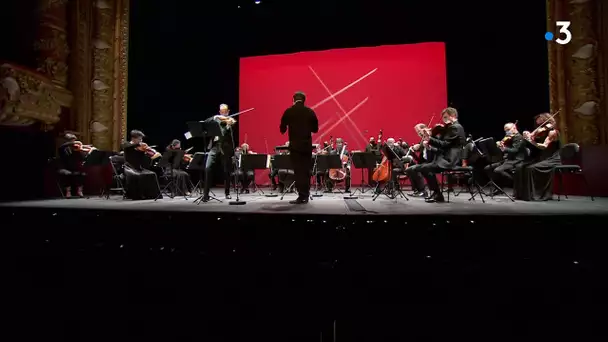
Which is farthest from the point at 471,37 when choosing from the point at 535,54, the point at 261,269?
the point at 261,269

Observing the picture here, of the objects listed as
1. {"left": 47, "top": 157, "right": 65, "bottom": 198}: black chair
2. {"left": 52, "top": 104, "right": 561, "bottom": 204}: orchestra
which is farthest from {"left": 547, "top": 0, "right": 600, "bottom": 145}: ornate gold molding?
{"left": 47, "top": 157, "right": 65, "bottom": 198}: black chair

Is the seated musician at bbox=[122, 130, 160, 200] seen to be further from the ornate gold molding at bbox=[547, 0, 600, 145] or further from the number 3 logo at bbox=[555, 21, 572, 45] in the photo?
the number 3 logo at bbox=[555, 21, 572, 45]

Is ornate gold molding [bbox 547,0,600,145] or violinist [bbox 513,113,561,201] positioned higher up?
ornate gold molding [bbox 547,0,600,145]

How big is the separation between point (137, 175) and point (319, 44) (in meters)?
7.01

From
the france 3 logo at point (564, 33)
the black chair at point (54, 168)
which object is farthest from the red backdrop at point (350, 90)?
the black chair at point (54, 168)

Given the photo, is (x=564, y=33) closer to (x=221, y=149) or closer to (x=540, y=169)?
(x=540, y=169)

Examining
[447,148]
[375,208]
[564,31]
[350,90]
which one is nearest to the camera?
[375,208]

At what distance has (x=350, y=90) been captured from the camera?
11.2 metres

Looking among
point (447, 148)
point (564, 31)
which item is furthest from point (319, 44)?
point (447, 148)

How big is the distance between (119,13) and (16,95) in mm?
3898

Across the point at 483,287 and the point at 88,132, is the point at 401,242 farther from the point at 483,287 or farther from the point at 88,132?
the point at 88,132

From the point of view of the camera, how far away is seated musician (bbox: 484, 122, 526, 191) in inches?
255

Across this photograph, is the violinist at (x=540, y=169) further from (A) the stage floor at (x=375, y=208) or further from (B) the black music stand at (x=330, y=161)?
(B) the black music stand at (x=330, y=161)

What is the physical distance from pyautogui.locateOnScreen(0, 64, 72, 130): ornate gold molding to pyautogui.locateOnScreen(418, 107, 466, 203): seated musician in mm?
7818
